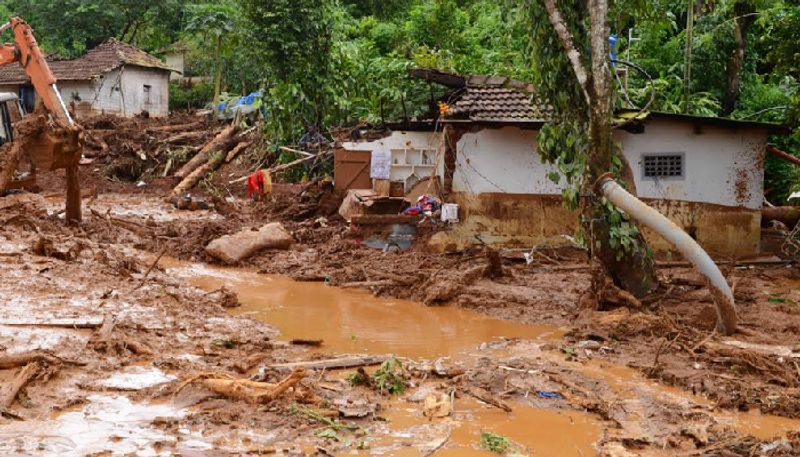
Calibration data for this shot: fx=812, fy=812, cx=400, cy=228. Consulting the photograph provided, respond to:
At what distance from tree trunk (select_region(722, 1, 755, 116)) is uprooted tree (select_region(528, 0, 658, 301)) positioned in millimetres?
10418

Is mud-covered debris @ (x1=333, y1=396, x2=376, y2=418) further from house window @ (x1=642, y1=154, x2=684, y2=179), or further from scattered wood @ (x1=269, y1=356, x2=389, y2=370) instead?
house window @ (x1=642, y1=154, x2=684, y2=179)

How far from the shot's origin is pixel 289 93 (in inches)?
877

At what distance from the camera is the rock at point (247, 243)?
604 inches

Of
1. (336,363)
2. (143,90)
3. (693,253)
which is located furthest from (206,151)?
(693,253)

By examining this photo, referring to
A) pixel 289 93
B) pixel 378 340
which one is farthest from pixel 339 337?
pixel 289 93

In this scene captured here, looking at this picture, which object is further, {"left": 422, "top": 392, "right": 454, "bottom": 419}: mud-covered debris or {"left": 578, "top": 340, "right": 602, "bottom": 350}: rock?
{"left": 578, "top": 340, "right": 602, "bottom": 350}: rock

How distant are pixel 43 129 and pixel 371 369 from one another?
9467mm

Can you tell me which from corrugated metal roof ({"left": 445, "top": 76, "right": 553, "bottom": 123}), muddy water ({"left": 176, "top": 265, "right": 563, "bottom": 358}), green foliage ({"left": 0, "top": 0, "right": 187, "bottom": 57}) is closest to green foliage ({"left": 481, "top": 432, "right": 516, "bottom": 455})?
muddy water ({"left": 176, "top": 265, "right": 563, "bottom": 358})

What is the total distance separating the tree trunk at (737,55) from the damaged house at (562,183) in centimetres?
567

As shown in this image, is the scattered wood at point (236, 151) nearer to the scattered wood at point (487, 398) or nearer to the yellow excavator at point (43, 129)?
the yellow excavator at point (43, 129)

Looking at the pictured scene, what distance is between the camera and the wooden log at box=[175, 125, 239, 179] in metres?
25.5

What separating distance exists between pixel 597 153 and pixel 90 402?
7200 millimetres

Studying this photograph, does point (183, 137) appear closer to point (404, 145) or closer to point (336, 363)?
point (404, 145)

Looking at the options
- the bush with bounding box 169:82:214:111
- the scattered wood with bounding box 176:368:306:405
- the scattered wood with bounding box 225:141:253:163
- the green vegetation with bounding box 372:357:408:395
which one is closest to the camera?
the scattered wood with bounding box 176:368:306:405
